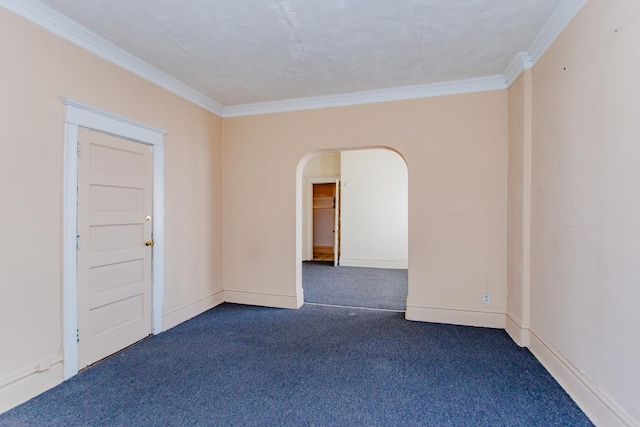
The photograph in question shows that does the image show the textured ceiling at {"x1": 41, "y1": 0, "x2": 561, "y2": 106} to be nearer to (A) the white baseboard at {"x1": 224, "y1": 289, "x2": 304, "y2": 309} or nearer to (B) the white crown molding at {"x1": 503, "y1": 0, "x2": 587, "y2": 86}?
(B) the white crown molding at {"x1": 503, "y1": 0, "x2": 587, "y2": 86}

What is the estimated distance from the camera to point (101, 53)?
103 inches

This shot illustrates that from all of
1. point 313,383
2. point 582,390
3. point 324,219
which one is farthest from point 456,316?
point 324,219

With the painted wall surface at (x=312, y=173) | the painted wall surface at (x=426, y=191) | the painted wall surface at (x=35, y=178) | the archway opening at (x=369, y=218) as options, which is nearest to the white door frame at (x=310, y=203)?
the painted wall surface at (x=312, y=173)

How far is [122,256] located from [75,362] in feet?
2.93

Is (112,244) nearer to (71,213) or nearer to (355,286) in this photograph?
(71,213)

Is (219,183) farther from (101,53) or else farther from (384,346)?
(384,346)

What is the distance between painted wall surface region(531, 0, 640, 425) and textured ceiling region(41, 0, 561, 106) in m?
0.51

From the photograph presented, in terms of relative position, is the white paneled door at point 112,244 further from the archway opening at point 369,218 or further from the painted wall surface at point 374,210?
the painted wall surface at point 374,210

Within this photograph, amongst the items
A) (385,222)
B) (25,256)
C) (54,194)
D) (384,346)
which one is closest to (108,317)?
(25,256)

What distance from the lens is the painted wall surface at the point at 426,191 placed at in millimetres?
3365

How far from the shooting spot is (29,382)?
211 cm

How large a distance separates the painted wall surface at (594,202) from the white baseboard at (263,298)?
2615mm

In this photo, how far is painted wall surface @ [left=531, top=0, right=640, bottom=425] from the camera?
160 centimetres

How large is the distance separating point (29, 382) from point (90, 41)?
259 cm
